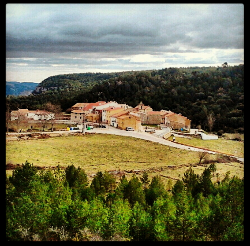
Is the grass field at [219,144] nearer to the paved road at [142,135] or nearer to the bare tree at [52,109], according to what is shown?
the paved road at [142,135]

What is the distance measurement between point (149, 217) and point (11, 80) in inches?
87.7

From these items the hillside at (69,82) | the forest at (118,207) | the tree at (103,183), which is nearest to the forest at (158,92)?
the hillside at (69,82)

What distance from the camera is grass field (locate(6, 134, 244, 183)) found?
398 centimetres

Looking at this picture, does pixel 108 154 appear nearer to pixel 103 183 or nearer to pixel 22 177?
pixel 103 183

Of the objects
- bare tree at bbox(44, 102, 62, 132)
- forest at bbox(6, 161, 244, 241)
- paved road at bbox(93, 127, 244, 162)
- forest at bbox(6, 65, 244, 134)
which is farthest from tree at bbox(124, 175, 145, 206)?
bare tree at bbox(44, 102, 62, 132)

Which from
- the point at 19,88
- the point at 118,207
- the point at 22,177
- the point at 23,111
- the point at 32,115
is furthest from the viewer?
the point at 32,115

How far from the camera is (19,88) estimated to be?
12.9ft

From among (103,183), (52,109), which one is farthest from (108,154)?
(52,109)

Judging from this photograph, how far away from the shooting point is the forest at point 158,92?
407 cm

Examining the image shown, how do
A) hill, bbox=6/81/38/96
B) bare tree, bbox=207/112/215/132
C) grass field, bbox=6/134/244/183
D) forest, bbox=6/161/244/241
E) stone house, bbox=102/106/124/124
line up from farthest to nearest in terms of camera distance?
stone house, bbox=102/106/124/124, bare tree, bbox=207/112/215/132, grass field, bbox=6/134/244/183, hill, bbox=6/81/38/96, forest, bbox=6/161/244/241

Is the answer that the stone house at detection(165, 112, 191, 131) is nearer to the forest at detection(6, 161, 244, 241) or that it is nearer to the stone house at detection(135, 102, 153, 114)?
the stone house at detection(135, 102, 153, 114)

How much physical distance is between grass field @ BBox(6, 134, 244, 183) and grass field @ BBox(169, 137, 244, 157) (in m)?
0.13

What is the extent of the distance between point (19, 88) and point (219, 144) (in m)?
2.69

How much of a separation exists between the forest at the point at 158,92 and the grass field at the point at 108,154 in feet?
1.58
